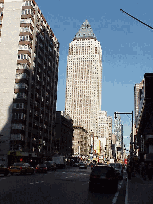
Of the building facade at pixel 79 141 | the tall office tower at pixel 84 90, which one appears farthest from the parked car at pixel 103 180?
the tall office tower at pixel 84 90

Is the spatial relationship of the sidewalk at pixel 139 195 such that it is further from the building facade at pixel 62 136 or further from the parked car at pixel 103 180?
the building facade at pixel 62 136

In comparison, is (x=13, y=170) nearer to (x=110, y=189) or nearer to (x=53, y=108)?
(x=110, y=189)

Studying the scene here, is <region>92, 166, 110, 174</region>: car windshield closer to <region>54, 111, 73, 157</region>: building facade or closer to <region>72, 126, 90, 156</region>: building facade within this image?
<region>54, 111, 73, 157</region>: building facade

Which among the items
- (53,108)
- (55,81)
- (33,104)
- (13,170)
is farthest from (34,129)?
(13,170)

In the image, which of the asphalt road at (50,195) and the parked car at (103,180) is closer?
the asphalt road at (50,195)

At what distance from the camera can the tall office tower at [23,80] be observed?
75.0 meters

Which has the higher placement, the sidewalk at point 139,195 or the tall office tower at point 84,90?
the tall office tower at point 84,90

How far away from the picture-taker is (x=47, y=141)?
9394 centimetres

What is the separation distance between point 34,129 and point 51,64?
2866 centimetres

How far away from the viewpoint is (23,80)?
77.1 meters

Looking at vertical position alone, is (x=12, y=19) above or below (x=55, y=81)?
above

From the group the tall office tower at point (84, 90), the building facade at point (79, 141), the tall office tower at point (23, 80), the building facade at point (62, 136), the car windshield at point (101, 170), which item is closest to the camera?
the car windshield at point (101, 170)

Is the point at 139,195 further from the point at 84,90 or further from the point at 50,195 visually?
the point at 84,90

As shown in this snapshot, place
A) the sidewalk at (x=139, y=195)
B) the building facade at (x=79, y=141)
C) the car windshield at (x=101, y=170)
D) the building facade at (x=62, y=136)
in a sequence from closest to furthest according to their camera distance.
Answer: the sidewalk at (x=139, y=195), the car windshield at (x=101, y=170), the building facade at (x=62, y=136), the building facade at (x=79, y=141)
